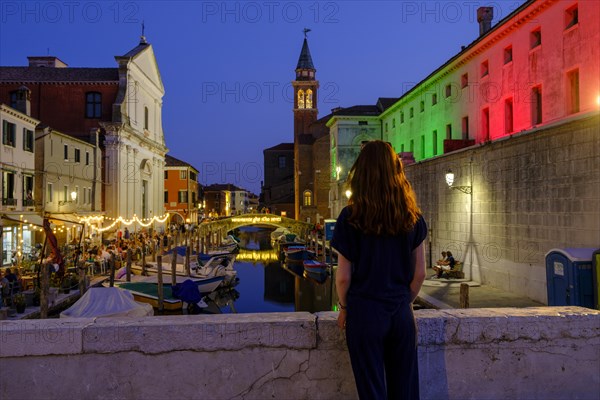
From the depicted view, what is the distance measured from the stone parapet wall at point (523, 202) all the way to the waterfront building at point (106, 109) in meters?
28.4

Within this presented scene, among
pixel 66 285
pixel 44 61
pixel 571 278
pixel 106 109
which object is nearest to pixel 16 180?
pixel 66 285

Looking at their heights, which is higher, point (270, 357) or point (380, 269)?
point (380, 269)

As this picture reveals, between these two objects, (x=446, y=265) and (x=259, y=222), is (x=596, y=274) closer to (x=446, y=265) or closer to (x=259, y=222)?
(x=446, y=265)

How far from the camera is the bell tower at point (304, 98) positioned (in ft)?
270

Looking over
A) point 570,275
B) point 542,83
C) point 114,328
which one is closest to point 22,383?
point 114,328

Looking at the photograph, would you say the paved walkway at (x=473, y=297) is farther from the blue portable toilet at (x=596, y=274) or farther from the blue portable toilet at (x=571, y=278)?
the blue portable toilet at (x=596, y=274)

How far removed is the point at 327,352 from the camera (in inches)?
145

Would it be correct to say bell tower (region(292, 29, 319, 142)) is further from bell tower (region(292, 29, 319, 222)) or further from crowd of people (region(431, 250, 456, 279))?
crowd of people (region(431, 250, 456, 279))

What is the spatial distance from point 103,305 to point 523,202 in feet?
45.1

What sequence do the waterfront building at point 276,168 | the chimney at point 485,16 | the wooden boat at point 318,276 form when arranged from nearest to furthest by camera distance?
the chimney at point 485,16, the wooden boat at point 318,276, the waterfront building at point 276,168

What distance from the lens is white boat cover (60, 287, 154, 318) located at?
15.3 meters

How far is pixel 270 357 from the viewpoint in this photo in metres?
3.67

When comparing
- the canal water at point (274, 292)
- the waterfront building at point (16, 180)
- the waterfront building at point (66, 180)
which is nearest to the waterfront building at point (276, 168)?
the canal water at point (274, 292)

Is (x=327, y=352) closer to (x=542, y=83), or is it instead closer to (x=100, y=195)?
(x=542, y=83)
